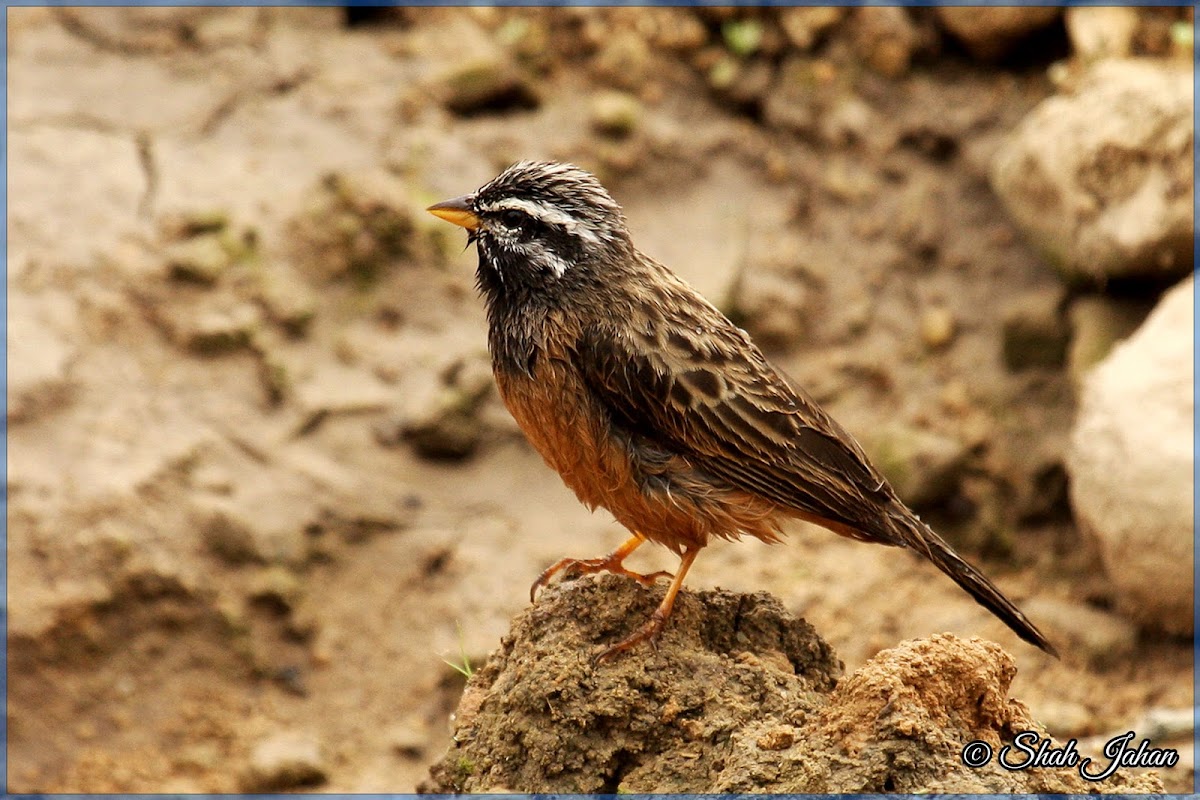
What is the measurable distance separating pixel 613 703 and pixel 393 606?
435cm

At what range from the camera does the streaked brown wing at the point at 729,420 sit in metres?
5.90

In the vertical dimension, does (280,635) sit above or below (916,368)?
below

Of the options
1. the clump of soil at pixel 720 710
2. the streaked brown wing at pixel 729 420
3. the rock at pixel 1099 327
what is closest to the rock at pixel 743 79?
the rock at pixel 1099 327

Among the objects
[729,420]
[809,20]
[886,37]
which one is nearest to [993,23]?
[886,37]

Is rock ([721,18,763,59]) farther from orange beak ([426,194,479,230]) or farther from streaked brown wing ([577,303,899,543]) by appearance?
streaked brown wing ([577,303,899,543])

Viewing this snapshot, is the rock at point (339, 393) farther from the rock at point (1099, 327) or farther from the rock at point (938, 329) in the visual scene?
the rock at point (1099, 327)

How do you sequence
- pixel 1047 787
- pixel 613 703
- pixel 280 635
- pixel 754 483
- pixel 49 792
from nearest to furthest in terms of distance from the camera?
pixel 1047 787, pixel 613 703, pixel 754 483, pixel 49 792, pixel 280 635

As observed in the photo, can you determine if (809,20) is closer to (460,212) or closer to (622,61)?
(622,61)

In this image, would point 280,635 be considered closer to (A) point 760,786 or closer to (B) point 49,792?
(B) point 49,792

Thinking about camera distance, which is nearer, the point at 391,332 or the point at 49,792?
the point at 49,792

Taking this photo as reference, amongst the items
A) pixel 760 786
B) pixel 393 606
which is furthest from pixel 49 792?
pixel 760 786

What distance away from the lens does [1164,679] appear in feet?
28.2

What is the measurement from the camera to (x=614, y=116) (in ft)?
36.3

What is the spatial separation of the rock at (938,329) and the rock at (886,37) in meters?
1.96
